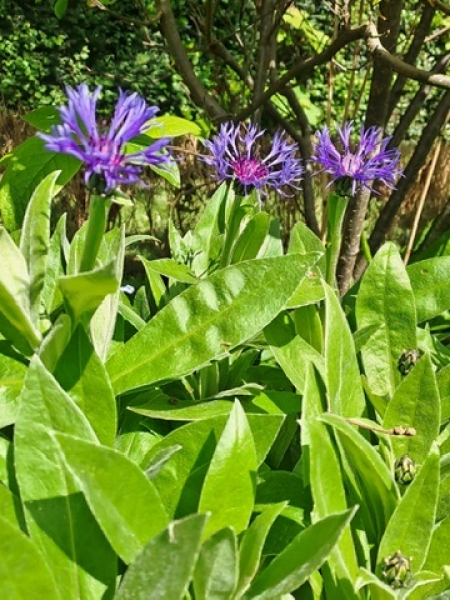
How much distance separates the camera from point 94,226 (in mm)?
807

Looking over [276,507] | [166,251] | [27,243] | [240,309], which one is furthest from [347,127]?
[166,251]

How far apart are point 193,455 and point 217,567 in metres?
0.19

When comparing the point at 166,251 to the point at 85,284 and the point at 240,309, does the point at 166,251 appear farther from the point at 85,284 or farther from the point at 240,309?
the point at 85,284

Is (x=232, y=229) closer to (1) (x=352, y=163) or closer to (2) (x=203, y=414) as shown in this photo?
(1) (x=352, y=163)

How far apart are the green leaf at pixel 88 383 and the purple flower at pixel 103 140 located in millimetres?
193

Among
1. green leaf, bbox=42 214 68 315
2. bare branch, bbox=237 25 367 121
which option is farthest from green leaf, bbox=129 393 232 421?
bare branch, bbox=237 25 367 121

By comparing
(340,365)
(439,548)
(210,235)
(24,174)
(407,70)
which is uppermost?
(407,70)

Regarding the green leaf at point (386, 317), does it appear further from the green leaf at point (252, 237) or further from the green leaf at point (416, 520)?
the green leaf at point (416, 520)

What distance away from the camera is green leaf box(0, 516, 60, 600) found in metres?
0.69

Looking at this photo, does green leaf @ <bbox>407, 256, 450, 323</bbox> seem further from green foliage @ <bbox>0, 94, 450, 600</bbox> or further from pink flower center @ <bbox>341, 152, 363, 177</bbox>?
pink flower center @ <bbox>341, 152, 363, 177</bbox>

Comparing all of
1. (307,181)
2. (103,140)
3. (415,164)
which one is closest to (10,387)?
(103,140)

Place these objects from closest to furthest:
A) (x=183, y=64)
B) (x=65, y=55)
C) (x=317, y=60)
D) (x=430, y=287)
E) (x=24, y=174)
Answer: (x=24, y=174) < (x=430, y=287) < (x=317, y=60) < (x=183, y=64) < (x=65, y=55)

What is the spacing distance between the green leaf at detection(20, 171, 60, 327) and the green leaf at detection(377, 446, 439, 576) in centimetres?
47

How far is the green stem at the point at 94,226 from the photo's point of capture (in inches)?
31.2
